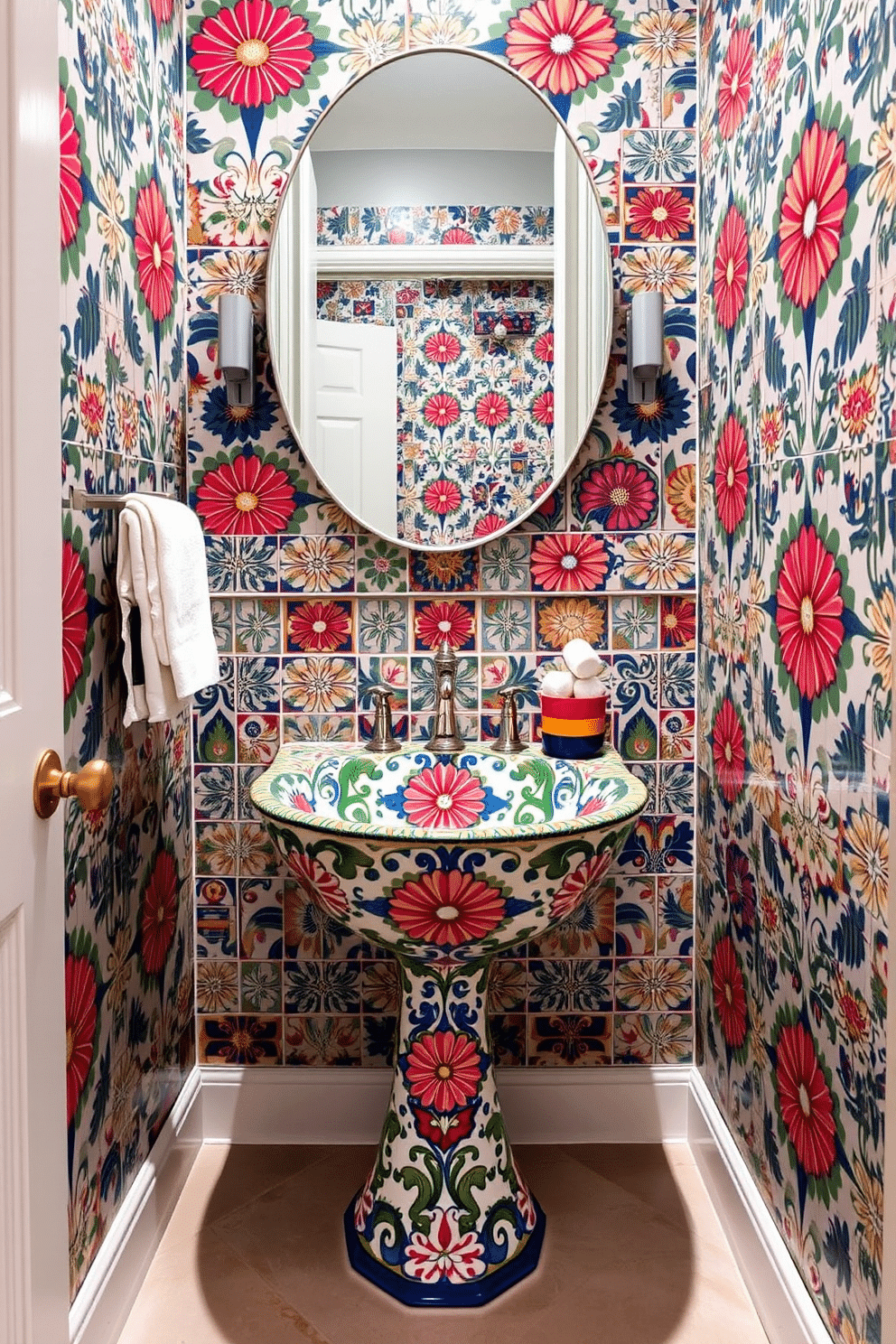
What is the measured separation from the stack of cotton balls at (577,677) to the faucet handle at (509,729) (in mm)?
67

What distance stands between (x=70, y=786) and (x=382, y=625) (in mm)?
1161

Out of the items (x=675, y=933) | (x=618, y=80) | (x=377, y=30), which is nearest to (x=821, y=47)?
(x=618, y=80)

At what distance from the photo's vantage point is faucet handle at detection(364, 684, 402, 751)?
1969 mm

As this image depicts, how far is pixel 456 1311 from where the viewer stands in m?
1.63

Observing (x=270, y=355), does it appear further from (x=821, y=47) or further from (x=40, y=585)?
(x=40, y=585)

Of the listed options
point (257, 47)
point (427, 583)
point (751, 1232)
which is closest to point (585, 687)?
Result: point (427, 583)

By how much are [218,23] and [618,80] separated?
749mm

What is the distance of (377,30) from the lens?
6.43ft

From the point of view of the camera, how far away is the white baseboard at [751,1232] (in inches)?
56.2

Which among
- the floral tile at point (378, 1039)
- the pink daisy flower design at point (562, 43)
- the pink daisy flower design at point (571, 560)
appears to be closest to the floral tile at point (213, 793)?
the floral tile at point (378, 1039)

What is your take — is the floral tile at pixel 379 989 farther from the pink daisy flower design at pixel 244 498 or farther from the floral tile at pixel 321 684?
the pink daisy flower design at pixel 244 498

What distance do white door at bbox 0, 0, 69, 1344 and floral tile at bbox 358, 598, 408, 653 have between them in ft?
3.58

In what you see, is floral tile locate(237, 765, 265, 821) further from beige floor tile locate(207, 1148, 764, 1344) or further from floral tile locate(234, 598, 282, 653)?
beige floor tile locate(207, 1148, 764, 1344)

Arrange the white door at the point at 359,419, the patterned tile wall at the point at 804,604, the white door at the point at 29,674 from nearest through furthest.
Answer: the white door at the point at 29,674 → the patterned tile wall at the point at 804,604 → the white door at the point at 359,419
